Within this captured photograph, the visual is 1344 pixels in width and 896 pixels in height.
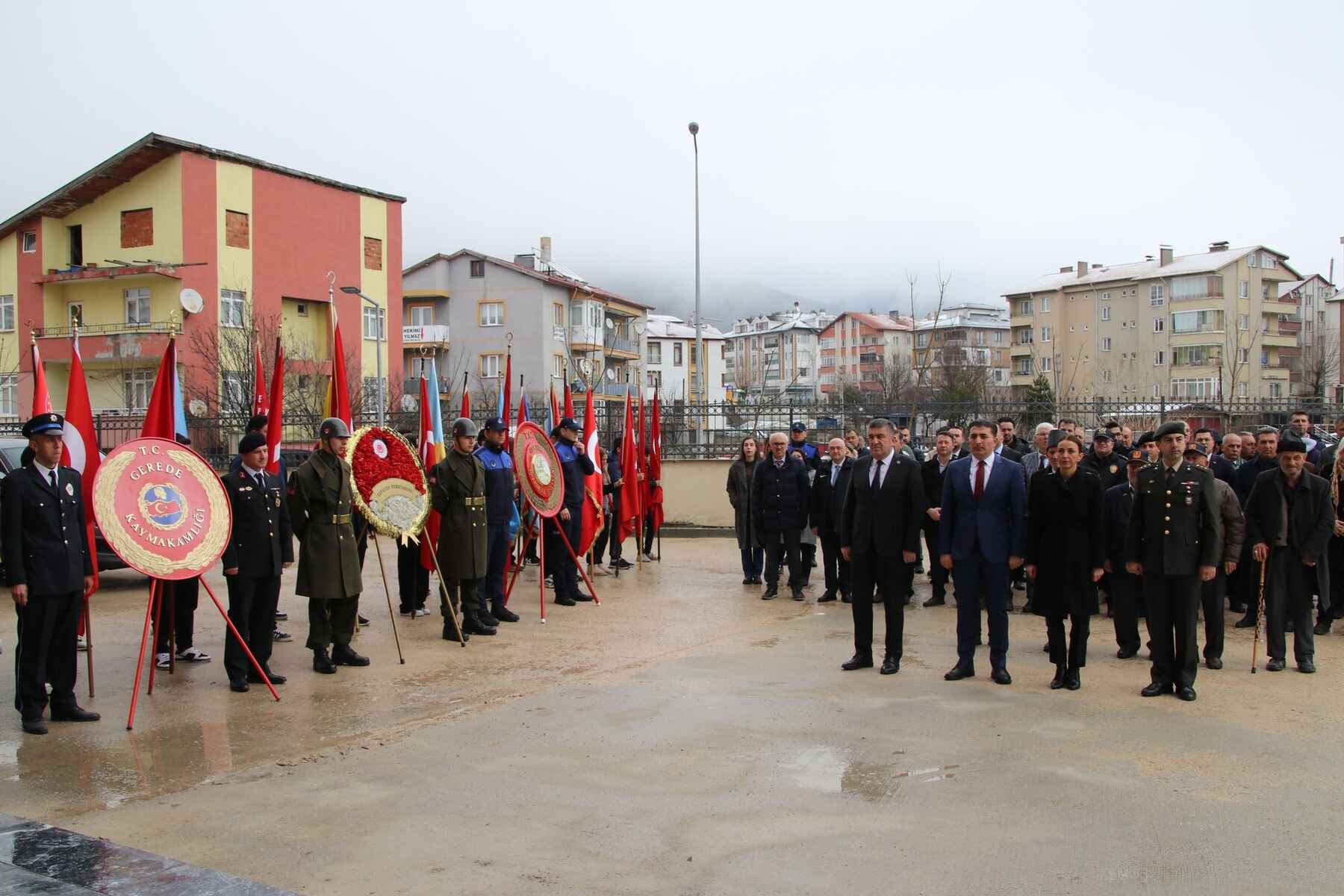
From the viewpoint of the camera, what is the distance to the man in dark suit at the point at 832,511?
42.2 feet

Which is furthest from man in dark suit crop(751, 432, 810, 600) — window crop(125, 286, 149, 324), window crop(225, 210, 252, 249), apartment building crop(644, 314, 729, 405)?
apartment building crop(644, 314, 729, 405)

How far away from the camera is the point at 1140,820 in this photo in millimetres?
5387

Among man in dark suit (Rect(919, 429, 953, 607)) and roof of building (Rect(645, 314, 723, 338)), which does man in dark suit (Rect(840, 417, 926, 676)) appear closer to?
man in dark suit (Rect(919, 429, 953, 607))

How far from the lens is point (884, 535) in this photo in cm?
888

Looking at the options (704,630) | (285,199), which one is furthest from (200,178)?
(704,630)

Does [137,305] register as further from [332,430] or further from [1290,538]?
[1290,538]

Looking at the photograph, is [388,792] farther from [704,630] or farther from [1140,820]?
[704,630]

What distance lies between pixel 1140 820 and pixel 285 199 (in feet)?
145

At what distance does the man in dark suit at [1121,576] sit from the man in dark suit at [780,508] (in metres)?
3.77

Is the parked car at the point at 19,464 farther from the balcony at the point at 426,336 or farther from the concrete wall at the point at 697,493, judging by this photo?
the balcony at the point at 426,336

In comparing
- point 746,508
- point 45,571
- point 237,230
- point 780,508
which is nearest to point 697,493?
point 746,508

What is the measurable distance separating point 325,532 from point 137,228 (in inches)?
1519

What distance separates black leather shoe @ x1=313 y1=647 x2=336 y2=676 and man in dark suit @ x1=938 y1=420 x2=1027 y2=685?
504 centimetres

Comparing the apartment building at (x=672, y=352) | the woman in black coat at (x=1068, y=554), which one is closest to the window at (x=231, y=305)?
the woman in black coat at (x=1068, y=554)
